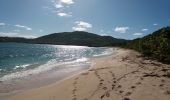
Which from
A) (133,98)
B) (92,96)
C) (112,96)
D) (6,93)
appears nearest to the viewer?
(133,98)

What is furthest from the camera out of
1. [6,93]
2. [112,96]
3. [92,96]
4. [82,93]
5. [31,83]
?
[31,83]

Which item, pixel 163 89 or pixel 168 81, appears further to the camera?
pixel 168 81

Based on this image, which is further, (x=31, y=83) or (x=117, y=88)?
(x=31, y=83)

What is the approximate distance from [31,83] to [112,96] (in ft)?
25.4

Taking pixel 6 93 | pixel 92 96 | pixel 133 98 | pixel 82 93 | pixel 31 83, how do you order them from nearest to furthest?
pixel 133 98
pixel 92 96
pixel 82 93
pixel 6 93
pixel 31 83

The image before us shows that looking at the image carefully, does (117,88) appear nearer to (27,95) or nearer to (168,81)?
(168,81)

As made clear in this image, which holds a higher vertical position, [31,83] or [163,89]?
[163,89]

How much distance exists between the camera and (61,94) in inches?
365

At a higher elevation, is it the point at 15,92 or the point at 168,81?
the point at 168,81

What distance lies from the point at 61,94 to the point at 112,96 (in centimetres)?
280

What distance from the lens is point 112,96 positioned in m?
7.74

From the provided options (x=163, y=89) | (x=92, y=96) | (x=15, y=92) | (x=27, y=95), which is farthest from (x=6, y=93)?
(x=163, y=89)

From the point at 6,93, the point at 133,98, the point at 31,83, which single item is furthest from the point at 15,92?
the point at 133,98

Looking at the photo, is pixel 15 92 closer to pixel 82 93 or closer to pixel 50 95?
pixel 50 95
